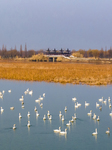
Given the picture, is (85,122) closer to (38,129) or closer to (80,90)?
(38,129)

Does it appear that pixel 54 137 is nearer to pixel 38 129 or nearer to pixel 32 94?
pixel 38 129

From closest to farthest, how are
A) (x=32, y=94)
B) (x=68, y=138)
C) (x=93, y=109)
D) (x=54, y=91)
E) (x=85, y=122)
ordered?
(x=68, y=138), (x=85, y=122), (x=93, y=109), (x=32, y=94), (x=54, y=91)

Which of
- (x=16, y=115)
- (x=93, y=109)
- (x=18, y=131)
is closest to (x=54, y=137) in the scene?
(x=18, y=131)

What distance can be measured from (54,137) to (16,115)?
5586 millimetres

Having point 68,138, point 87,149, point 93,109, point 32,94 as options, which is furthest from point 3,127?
point 32,94

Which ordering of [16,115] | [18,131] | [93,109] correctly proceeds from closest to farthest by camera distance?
[18,131] < [16,115] < [93,109]

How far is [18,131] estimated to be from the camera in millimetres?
18375

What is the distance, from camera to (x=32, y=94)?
31.8m

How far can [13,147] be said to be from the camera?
1581 centimetres

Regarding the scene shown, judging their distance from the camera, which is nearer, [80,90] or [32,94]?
[32,94]

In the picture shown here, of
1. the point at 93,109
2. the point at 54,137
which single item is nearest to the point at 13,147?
the point at 54,137

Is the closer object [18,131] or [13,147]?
[13,147]

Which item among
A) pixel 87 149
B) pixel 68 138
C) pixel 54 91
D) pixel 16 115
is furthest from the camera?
pixel 54 91

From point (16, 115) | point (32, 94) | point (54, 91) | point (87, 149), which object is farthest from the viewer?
point (54, 91)
